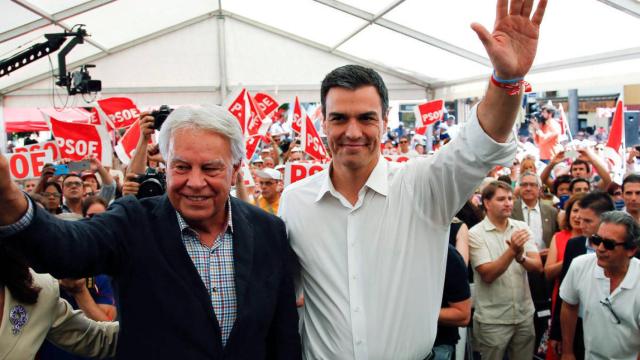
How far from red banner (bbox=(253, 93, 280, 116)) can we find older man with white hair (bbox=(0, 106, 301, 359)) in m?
6.72

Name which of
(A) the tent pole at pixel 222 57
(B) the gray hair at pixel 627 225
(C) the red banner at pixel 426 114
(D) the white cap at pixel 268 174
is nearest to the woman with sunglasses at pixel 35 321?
(B) the gray hair at pixel 627 225

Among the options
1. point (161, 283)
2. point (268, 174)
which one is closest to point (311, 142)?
point (268, 174)

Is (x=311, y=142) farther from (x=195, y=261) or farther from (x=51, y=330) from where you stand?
(x=195, y=261)

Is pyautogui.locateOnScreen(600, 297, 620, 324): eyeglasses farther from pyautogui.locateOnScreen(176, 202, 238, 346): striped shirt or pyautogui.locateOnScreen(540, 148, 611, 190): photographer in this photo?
pyautogui.locateOnScreen(540, 148, 611, 190): photographer

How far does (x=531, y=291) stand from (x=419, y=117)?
16.7ft

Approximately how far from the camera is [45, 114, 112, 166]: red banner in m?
6.46

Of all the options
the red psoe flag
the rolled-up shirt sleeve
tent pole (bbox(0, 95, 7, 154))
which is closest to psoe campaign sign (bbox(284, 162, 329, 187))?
the rolled-up shirt sleeve

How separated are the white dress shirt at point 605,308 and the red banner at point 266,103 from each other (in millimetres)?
5657

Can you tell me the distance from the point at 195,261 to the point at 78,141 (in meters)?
5.30

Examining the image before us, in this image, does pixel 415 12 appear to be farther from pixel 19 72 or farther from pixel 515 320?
pixel 19 72

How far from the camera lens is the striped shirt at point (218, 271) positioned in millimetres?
1742

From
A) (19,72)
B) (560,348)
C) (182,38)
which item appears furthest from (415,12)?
(19,72)

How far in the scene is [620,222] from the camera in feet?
10.8

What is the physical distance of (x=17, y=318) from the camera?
6.17 ft
